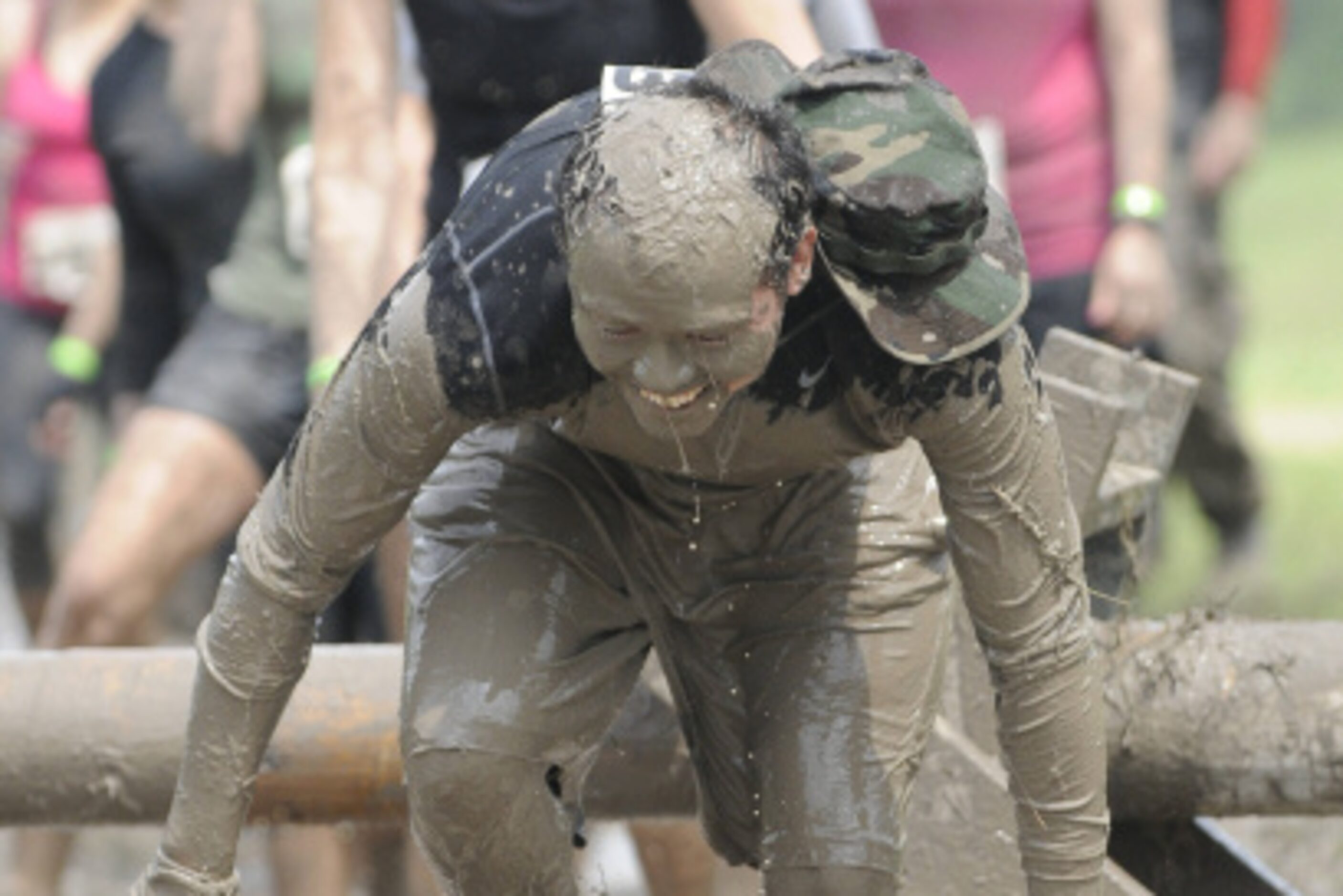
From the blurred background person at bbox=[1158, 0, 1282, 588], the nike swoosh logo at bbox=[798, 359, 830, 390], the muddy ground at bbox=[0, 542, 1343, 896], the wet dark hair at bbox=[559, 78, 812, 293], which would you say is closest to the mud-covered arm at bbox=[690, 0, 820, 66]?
the nike swoosh logo at bbox=[798, 359, 830, 390]

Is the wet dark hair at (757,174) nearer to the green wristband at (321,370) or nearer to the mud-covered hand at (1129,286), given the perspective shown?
the green wristband at (321,370)

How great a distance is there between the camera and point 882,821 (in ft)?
12.3

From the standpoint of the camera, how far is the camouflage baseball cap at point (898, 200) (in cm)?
332

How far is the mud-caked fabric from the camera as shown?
373 centimetres

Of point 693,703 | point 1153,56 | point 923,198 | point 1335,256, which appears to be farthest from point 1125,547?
point 1335,256

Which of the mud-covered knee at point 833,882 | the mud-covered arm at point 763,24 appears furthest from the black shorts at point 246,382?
the mud-covered knee at point 833,882

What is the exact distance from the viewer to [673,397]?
3256 mm

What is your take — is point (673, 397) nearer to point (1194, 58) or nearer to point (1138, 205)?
point (1138, 205)

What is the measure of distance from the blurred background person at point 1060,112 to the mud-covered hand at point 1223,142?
45.2 inches

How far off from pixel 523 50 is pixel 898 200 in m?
1.70

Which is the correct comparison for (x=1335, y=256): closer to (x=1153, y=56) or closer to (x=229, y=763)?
(x=1153, y=56)

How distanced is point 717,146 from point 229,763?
1034 mm

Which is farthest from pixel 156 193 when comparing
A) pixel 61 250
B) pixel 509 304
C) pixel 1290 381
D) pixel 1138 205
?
pixel 1290 381

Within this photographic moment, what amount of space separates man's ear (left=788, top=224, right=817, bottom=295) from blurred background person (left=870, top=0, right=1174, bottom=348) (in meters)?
2.66
